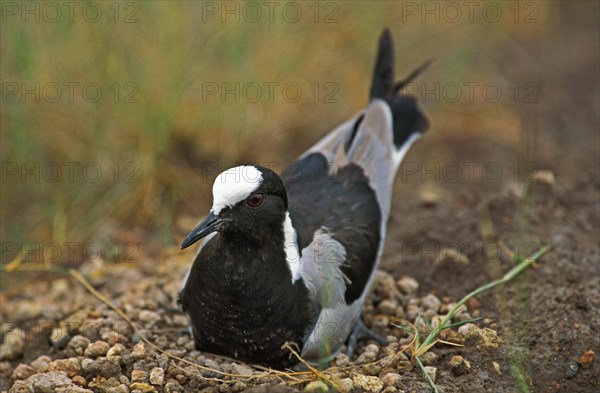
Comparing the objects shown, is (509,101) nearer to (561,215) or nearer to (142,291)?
(561,215)

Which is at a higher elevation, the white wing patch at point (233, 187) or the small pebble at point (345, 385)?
the white wing patch at point (233, 187)

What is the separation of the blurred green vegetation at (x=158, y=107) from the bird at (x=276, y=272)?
6.12 feet

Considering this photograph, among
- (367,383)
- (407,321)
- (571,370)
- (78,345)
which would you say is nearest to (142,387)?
(78,345)

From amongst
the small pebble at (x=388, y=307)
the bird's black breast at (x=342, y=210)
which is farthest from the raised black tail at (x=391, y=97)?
the small pebble at (x=388, y=307)

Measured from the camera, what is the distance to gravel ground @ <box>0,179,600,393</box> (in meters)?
4.05

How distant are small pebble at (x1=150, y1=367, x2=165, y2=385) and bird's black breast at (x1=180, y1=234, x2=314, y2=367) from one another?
31cm

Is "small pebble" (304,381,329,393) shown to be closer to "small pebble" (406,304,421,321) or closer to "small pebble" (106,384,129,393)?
"small pebble" (106,384,129,393)

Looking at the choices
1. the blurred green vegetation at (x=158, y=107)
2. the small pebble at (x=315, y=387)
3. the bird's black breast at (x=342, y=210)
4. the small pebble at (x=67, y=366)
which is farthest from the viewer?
the blurred green vegetation at (x=158, y=107)

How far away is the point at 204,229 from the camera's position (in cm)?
394

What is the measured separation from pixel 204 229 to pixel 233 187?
0.24 metres

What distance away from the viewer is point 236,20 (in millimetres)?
6324

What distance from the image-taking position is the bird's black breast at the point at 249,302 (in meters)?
4.13

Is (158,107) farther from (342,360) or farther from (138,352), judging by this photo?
(342,360)

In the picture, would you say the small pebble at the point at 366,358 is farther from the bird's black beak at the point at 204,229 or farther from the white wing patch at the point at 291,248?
the bird's black beak at the point at 204,229
